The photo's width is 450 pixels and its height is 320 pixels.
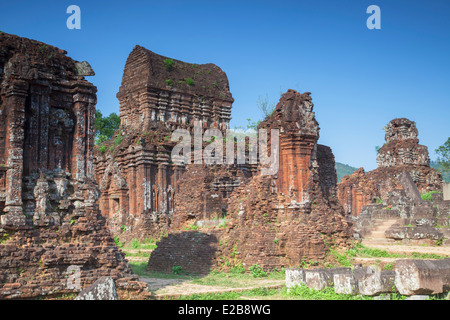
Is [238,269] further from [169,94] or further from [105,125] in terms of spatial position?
[105,125]

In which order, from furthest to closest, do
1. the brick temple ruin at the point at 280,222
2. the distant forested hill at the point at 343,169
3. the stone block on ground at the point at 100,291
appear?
the distant forested hill at the point at 343,169
the brick temple ruin at the point at 280,222
the stone block on ground at the point at 100,291

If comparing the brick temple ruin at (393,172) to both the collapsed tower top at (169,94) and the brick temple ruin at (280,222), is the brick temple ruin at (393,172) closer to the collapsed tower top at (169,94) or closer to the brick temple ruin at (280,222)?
the collapsed tower top at (169,94)

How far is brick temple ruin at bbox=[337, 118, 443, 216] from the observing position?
28.0 m

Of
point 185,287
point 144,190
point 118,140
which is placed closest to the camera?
point 185,287

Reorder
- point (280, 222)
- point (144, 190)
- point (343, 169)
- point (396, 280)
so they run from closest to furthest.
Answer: point (396, 280), point (280, 222), point (144, 190), point (343, 169)

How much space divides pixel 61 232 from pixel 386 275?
6.77 meters

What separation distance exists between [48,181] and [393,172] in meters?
21.6

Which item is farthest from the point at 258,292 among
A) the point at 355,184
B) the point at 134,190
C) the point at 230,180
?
the point at 355,184

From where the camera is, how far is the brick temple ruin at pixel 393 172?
28.0 meters

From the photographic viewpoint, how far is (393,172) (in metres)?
28.5

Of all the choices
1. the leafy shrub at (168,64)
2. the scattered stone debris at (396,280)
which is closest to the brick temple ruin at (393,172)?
the leafy shrub at (168,64)

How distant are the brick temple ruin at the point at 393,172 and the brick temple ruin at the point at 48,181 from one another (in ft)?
64.1

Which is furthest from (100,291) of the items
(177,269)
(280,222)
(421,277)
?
(280,222)
